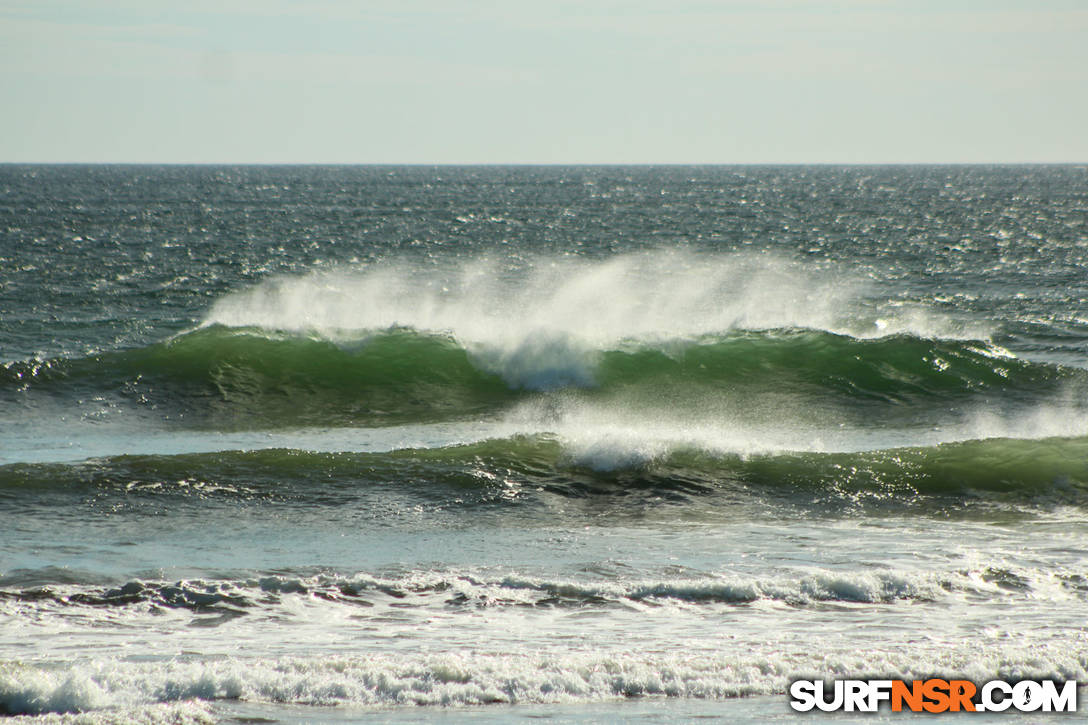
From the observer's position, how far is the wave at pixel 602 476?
10.9m

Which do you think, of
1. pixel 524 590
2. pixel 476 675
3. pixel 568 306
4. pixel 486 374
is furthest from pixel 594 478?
pixel 568 306

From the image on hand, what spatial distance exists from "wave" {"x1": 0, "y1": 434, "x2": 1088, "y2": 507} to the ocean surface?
5cm

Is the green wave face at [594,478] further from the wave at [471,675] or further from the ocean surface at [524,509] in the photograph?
the wave at [471,675]

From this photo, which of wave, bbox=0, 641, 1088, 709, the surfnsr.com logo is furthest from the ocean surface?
the surfnsr.com logo

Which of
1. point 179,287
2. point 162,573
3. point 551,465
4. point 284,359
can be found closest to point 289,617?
point 162,573

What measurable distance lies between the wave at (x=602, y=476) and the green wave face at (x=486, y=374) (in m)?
3.89

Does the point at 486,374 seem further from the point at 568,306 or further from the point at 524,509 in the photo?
the point at 524,509

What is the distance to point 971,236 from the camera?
57.3m

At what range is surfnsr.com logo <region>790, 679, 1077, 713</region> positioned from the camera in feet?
19.7

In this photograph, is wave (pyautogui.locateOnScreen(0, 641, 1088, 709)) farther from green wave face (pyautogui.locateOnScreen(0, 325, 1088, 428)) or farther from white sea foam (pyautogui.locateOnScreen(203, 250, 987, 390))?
white sea foam (pyautogui.locateOnScreen(203, 250, 987, 390))

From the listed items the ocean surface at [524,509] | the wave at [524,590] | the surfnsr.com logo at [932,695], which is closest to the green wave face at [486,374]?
the ocean surface at [524,509]

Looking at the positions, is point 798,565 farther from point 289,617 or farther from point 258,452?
point 258,452

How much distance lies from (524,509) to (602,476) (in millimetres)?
1354

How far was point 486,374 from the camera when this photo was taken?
59.9 ft
